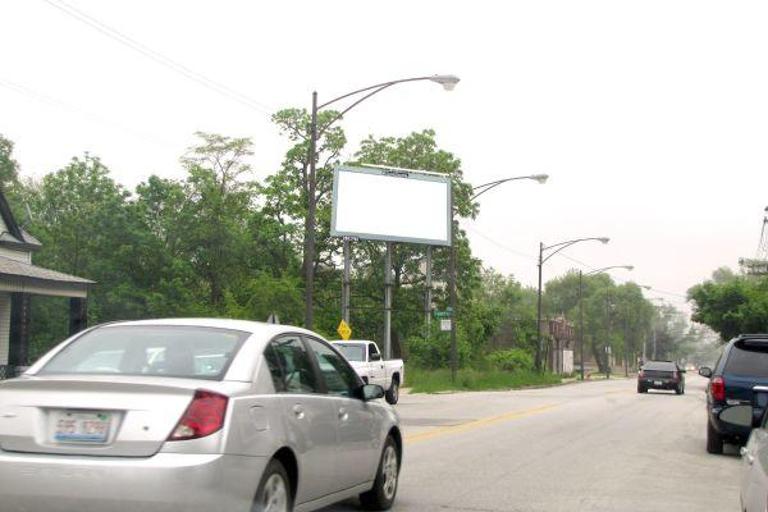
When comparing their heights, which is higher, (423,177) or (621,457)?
(423,177)

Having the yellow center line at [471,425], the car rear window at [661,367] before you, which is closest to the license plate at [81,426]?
the yellow center line at [471,425]

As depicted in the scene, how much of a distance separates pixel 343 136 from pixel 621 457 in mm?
44926

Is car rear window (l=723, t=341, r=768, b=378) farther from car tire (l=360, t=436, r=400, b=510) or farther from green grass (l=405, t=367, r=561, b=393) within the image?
green grass (l=405, t=367, r=561, b=393)

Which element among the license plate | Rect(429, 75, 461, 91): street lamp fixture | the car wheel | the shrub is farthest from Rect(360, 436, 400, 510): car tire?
the shrub

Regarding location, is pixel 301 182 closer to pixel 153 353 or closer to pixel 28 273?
pixel 28 273

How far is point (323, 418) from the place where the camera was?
21.6ft

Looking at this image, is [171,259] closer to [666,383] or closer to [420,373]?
[420,373]

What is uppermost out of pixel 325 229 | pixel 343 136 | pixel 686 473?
pixel 343 136

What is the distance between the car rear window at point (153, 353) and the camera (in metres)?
5.88

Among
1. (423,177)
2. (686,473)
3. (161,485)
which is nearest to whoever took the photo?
(161,485)

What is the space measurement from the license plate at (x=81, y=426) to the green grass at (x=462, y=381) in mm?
29599

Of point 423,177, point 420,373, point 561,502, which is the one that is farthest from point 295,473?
point 423,177

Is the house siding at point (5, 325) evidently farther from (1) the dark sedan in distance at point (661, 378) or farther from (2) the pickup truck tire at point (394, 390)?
(1) the dark sedan in distance at point (661, 378)

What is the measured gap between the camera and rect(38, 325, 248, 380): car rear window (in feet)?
19.3
